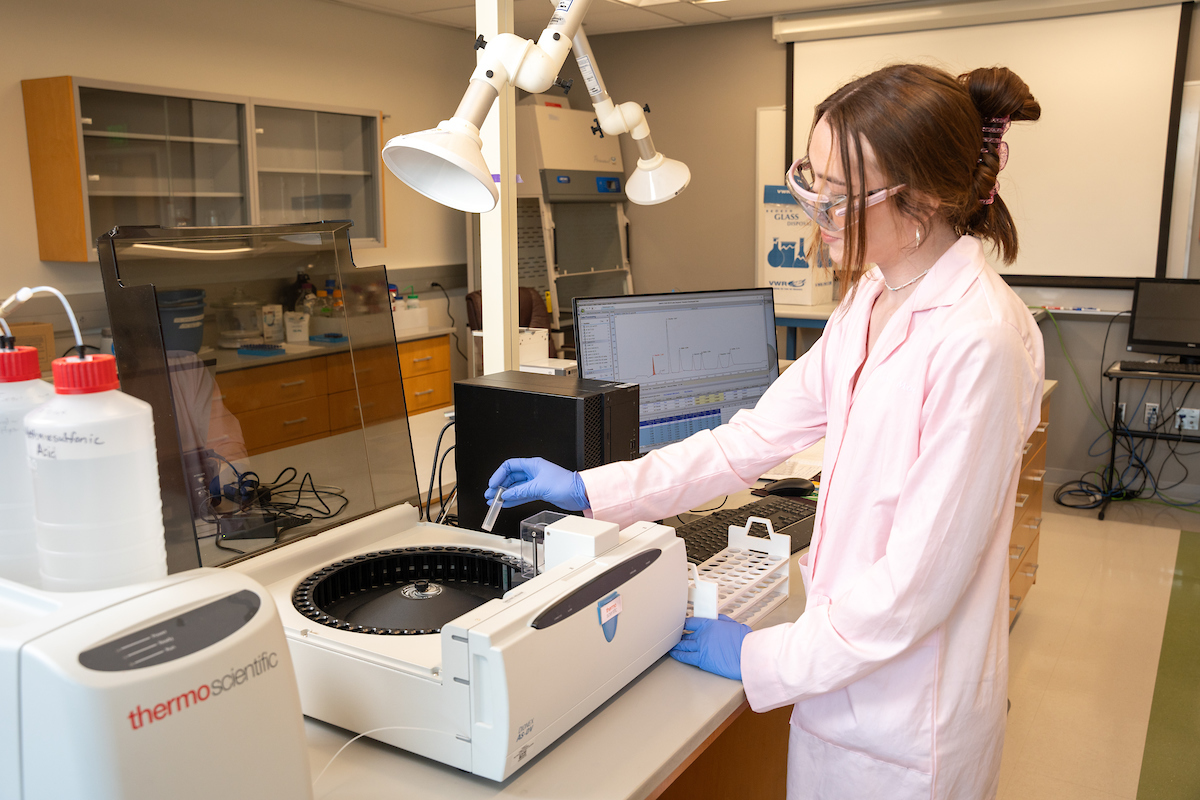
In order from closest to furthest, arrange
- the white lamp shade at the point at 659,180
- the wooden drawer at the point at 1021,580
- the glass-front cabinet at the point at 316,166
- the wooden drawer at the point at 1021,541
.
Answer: the white lamp shade at the point at 659,180, the wooden drawer at the point at 1021,541, the wooden drawer at the point at 1021,580, the glass-front cabinet at the point at 316,166

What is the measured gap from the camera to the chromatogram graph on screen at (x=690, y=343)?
1849 mm

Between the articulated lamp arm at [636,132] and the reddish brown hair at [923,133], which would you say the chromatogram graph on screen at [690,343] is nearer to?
the articulated lamp arm at [636,132]

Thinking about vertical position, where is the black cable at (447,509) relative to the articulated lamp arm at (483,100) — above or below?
below

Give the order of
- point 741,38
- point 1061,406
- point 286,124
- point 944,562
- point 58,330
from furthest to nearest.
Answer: point 741,38
point 1061,406
point 286,124
point 58,330
point 944,562

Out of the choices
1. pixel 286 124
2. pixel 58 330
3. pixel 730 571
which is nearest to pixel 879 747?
pixel 730 571

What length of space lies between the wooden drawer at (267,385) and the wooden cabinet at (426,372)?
134 inches

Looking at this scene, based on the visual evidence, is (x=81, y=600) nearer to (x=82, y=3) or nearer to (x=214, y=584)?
(x=214, y=584)

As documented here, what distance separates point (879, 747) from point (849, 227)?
608mm

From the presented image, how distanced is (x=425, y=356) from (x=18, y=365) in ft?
13.6

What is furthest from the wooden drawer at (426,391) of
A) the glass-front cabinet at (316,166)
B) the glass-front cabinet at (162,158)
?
the glass-front cabinet at (162,158)

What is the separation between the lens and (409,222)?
5.12 meters

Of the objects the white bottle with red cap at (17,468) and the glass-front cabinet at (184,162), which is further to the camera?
the glass-front cabinet at (184,162)

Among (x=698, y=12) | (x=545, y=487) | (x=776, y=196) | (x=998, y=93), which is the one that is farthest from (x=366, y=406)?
(x=698, y=12)

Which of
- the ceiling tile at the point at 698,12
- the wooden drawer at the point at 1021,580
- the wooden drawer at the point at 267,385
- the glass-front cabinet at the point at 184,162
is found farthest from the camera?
the ceiling tile at the point at 698,12
